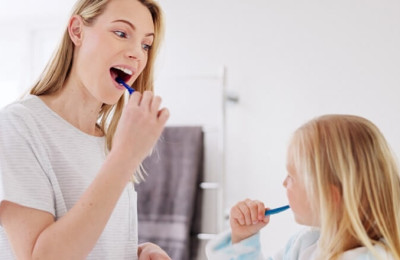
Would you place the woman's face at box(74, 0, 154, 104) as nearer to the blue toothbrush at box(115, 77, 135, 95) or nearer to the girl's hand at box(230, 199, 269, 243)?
the blue toothbrush at box(115, 77, 135, 95)

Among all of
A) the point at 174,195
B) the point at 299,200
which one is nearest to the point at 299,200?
the point at 299,200

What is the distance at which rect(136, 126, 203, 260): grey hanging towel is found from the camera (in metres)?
2.56

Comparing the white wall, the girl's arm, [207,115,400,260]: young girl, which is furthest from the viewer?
the white wall

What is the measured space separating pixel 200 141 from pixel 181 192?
254mm

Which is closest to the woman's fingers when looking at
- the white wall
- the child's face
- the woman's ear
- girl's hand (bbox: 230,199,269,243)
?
girl's hand (bbox: 230,199,269,243)

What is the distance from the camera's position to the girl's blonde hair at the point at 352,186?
35.7 inches

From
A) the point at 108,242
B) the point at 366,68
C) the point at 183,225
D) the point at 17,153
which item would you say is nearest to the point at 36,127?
the point at 17,153

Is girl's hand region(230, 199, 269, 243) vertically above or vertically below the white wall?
below

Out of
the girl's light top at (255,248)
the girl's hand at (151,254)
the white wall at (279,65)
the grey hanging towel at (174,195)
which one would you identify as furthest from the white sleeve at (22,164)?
the white wall at (279,65)

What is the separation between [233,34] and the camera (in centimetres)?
269

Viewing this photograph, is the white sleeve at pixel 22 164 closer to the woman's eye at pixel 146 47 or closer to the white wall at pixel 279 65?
the woman's eye at pixel 146 47

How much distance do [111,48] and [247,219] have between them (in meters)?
0.41

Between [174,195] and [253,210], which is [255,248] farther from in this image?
[174,195]

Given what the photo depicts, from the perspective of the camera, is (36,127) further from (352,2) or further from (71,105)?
(352,2)
